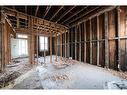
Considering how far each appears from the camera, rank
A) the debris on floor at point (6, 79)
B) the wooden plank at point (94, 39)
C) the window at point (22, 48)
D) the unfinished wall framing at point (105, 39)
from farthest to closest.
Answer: the window at point (22, 48)
the wooden plank at point (94, 39)
the unfinished wall framing at point (105, 39)
the debris on floor at point (6, 79)

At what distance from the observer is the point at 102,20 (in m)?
5.54

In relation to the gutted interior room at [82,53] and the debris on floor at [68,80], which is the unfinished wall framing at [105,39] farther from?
the debris on floor at [68,80]

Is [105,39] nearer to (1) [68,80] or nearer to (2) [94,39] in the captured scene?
(2) [94,39]

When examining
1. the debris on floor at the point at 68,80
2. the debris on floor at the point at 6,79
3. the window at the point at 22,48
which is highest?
the window at the point at 22,48

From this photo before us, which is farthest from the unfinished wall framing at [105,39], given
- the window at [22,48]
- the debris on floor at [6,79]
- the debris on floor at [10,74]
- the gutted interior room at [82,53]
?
the window at [22,48]

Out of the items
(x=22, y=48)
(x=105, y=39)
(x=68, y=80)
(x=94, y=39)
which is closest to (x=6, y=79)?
(x=68, y=80)

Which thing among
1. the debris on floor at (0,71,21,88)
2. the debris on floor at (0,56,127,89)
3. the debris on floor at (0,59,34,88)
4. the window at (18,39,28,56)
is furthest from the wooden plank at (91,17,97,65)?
the window at (18,39,28,56)

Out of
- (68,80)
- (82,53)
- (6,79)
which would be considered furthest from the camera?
(82,53)

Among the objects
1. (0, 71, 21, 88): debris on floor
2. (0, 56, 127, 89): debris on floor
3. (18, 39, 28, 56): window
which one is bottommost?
(0, 71, 21, 88): debris on floor

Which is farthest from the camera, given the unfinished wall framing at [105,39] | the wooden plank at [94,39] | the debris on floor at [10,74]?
the wooden plank at [94,39]

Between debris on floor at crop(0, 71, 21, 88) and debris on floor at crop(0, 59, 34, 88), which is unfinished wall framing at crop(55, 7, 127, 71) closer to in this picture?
debris on floor at crop(0, 59, 34, 88)
